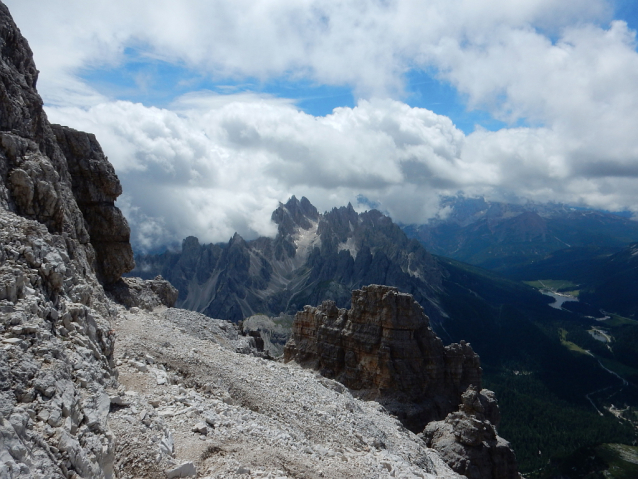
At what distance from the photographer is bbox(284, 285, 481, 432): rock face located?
217 feet

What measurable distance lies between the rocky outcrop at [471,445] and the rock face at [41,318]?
34.5 m

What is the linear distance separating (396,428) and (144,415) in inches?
1017

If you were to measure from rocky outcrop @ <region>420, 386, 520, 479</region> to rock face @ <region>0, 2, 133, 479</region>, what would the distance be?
3455 cm

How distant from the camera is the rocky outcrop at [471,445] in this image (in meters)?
44.0

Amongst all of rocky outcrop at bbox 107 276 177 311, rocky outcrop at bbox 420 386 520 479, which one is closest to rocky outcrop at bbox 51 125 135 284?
rocky outcrop at bbox 107 276 177 311

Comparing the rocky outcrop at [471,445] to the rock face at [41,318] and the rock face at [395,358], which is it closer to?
the rock face at [395,358]

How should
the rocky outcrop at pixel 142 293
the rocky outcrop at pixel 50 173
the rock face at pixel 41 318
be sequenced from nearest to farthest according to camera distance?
1. the rock face at pixel 41 318
2. the rocky outcrop at pixel 50 173
3. the rocky outcrop at pixel 142 293

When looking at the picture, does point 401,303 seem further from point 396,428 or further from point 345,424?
point 345,424

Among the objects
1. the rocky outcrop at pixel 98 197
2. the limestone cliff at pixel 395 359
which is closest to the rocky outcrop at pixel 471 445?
the limestone cliff at pixel 395 359

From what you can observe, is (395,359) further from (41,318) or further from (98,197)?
(41,318)

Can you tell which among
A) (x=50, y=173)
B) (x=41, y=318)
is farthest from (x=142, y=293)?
(x=41, y=318)

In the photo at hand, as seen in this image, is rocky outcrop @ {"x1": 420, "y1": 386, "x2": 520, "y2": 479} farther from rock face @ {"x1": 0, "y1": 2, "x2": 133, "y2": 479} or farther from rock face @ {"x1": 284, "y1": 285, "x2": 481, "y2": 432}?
rock face @ {"x1": 0, "y1": 2, "x2": 133, "y2": 479}

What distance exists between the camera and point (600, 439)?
13500 cm

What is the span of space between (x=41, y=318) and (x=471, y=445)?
4322cm
